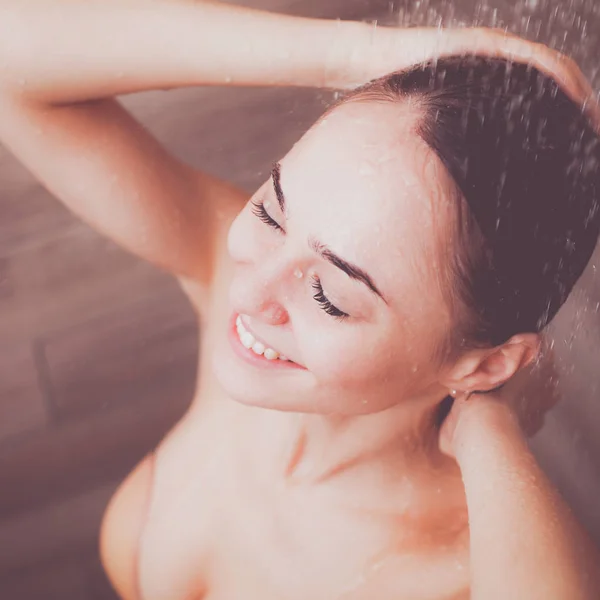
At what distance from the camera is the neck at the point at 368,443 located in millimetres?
691

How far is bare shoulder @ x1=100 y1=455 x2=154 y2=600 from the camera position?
828 millimetres

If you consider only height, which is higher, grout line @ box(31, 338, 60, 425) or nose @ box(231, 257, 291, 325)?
nose @ box(231, 257, 291, 325)

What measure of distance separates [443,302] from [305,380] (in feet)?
0.42

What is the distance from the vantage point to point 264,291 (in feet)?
1.72

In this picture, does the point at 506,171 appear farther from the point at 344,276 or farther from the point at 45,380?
the point at 45,380

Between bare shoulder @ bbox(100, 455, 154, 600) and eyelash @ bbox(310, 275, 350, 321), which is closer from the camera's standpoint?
eyelash @ bbox(310, 275, 350, 321)

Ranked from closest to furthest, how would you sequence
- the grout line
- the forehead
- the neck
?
the forehead < the neck < the grout line

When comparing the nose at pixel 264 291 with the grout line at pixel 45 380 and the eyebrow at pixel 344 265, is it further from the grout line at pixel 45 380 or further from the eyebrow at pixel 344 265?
the grout line at pixel 45 380

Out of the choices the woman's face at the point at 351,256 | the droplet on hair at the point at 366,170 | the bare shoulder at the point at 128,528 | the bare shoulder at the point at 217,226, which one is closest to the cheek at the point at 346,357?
the woman's face at the point at 351,256

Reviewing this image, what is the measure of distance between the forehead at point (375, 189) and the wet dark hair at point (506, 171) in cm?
1

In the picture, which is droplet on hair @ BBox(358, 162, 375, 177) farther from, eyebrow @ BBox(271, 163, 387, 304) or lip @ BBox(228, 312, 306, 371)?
lip @ BBox(228, 312, 306, 371)

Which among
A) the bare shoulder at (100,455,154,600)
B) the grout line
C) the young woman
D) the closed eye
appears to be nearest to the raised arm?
the young woman

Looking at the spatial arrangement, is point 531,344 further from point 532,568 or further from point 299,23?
point 299,23

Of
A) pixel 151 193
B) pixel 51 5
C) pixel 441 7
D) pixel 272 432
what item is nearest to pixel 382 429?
pixel 272 432
